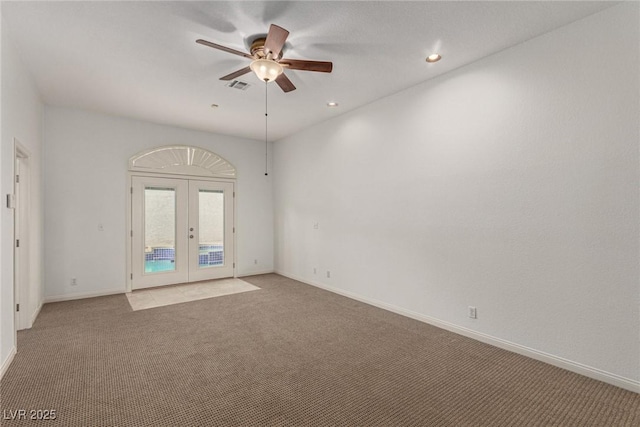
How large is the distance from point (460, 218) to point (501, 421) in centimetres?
205

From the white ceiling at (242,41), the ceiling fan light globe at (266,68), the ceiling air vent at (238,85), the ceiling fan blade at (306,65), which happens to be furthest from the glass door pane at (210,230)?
the ceiling fan blade at (306,65)

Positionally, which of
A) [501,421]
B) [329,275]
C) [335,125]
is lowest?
[501,421]

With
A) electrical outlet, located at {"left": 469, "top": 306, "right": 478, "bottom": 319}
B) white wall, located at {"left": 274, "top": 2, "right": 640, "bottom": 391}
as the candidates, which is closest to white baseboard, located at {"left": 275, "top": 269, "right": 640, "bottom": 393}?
white wall, located at {"left": 274, "top": 2, "right": 640, "bottom": 391}

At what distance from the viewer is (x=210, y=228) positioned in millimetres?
6375

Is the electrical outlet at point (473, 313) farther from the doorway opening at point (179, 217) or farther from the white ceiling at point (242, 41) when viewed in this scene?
the doorway opening at point (179, 217)

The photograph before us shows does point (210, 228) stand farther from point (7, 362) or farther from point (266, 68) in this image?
point (266, 68)

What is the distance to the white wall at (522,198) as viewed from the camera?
251 centimetres

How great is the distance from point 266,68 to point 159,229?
4186 millimetres

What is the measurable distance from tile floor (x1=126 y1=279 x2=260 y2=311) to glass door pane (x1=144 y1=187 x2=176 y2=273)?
46 centimetres

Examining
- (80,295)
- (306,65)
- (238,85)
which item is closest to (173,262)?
(80,295)

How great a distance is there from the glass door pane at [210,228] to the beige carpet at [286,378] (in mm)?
2358

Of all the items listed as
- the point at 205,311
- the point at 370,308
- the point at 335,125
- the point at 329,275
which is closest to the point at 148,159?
the point at 205,311

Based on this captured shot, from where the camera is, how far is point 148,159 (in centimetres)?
566

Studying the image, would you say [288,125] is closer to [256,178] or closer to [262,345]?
[256,178]
